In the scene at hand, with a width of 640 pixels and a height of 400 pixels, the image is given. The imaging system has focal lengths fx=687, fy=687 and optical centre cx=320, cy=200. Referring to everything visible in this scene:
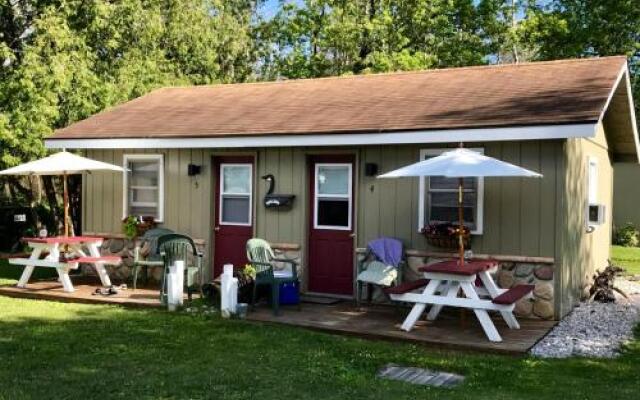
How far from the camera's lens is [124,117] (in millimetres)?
11695

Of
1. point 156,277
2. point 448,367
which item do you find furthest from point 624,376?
point 156,277

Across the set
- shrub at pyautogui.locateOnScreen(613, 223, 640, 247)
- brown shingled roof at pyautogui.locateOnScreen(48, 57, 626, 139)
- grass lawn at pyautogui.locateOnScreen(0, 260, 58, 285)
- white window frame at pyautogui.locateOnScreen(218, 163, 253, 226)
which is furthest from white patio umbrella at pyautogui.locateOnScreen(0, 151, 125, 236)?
shrub at pyautogui.locateOnScreen(613, 223, 640, 247)

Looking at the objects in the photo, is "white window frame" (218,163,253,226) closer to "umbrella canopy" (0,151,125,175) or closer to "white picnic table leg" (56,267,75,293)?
"umbrella canopy" (0,151,125,175)

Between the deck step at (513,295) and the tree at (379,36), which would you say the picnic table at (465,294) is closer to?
the deck step at (513,295)

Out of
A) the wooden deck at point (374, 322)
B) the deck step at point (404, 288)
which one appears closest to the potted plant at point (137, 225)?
the wooden deck at point (374, 322)

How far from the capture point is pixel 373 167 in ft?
29.8

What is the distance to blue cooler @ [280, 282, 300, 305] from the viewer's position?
29.1 feet

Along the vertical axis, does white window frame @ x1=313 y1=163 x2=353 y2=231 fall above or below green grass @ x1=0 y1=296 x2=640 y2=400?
above

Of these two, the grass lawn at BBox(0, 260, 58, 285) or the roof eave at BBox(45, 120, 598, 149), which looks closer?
the roof eave at BBox(45, 120, 598, 149)

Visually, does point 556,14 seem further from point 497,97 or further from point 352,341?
point 352,341

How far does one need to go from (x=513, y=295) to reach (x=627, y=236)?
14.3 m

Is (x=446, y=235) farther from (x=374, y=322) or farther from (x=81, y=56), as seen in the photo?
(x=81, y=56)

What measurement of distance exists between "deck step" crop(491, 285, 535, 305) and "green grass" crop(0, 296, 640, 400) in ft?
1.85

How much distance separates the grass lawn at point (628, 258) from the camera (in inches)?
568
